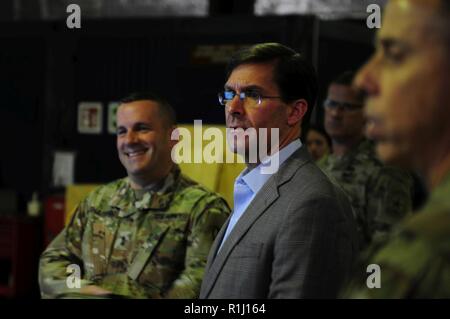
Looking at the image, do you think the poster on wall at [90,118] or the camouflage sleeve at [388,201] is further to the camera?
the poster on wall at [90,118]

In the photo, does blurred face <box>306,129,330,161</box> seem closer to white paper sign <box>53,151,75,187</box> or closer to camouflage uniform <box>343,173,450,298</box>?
white paper sign <box>53,151,75,187</box>

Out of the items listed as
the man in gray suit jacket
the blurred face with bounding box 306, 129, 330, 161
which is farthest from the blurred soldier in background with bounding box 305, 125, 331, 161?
the man in gray suit jacket

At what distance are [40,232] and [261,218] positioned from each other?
3.63 meters

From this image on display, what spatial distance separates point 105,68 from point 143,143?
2.45m

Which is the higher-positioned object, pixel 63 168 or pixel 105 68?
pixel 105 68

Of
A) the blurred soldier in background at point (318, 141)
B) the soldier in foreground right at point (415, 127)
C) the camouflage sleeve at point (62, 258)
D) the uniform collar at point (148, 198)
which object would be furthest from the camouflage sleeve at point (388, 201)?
the soldier in foreground right at point (415, 127)

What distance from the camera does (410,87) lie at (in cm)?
73

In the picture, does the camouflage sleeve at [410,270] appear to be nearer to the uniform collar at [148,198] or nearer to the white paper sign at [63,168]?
the uniform collar at [148,198]

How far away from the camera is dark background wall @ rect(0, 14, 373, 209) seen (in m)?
4.23

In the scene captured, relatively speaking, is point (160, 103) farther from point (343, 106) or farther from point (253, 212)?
point (343, 106)

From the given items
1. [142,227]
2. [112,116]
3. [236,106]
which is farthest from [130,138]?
[112,116]

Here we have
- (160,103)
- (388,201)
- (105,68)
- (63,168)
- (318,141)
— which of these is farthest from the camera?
(63,168)

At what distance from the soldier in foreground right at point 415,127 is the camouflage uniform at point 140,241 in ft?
4.14

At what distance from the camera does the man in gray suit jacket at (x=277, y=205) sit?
1.48m
